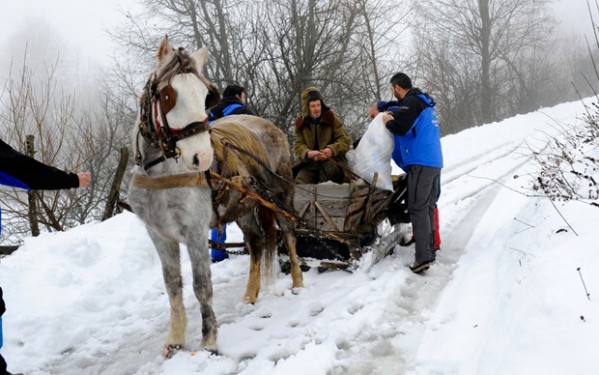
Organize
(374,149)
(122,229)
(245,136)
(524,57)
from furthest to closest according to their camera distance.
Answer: (524,57) → (122,229) → (374,149) → (245,136)

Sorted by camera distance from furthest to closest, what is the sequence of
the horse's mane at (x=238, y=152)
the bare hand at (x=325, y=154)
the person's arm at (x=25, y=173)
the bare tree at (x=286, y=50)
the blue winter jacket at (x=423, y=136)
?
1. the bare tree at (x=286, y=50)
2. the bare hand at (x=325, y=154)
3. the blue winter jacket at (x=423, y=136)
4. the horse's mane at (x=238, y=152)
5. the person's arm at (x=25, y=173)

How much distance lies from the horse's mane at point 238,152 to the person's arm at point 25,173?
1.19 m

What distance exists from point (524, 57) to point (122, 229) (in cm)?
3954

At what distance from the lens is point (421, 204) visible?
4.70 m

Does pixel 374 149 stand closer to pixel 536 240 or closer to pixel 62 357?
pixel 536 240

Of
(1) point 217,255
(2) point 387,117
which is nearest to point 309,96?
(2) point 387,117

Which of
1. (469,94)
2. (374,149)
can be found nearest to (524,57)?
(469,94)

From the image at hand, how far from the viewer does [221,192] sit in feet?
11.6

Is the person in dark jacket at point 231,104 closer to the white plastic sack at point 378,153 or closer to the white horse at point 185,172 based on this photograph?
the white horse at point 185,172

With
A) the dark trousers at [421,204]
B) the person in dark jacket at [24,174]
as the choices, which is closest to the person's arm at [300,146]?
the dark trousers at [421,204]

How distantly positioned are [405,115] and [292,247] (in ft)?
6.03

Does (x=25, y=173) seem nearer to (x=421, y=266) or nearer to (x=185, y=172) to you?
(x=185, y=172)

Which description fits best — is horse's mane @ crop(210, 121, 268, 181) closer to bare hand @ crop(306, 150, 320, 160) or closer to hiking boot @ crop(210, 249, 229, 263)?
bare hand @ crop(306, 150, 320, 160)

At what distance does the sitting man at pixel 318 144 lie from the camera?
17.7 feet
